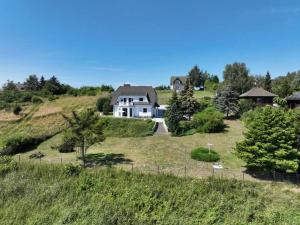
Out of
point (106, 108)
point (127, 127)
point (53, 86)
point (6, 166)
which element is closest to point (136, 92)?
point (106, 108)

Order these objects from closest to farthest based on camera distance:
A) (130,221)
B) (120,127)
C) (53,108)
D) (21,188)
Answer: (130,221) < (21,188) < (120,127) < (53,108)

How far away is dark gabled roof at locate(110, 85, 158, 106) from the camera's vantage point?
4788 cm

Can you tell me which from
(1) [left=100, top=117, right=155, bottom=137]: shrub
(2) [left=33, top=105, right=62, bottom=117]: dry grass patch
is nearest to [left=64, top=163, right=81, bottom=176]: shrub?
(1) [left=100, top=117, right=155, bottom=137]: shrub

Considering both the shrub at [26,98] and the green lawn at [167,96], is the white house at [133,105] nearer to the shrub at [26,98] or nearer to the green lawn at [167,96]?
the green lawn at [167,96]

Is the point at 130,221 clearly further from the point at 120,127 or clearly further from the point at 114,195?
the point at 120,127

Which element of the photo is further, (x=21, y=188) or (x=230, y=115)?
(x=230, y=115)

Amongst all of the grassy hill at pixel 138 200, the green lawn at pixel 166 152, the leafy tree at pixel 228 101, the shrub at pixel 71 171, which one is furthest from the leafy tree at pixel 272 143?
the leafy tree at pixel 228 101

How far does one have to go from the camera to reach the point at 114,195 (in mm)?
16328

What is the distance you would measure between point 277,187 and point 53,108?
51.3 m

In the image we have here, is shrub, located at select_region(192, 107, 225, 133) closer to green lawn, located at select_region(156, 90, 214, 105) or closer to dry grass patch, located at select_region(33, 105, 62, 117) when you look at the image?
green lawn, located at select_region(156, 90, 214, 105)

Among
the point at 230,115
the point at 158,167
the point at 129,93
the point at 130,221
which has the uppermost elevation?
the point at 129,93

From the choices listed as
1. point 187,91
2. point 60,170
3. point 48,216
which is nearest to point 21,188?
point 60,170

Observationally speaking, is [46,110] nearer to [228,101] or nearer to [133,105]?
[133,105]

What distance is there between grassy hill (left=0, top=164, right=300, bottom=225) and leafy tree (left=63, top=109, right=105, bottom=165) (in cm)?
453
